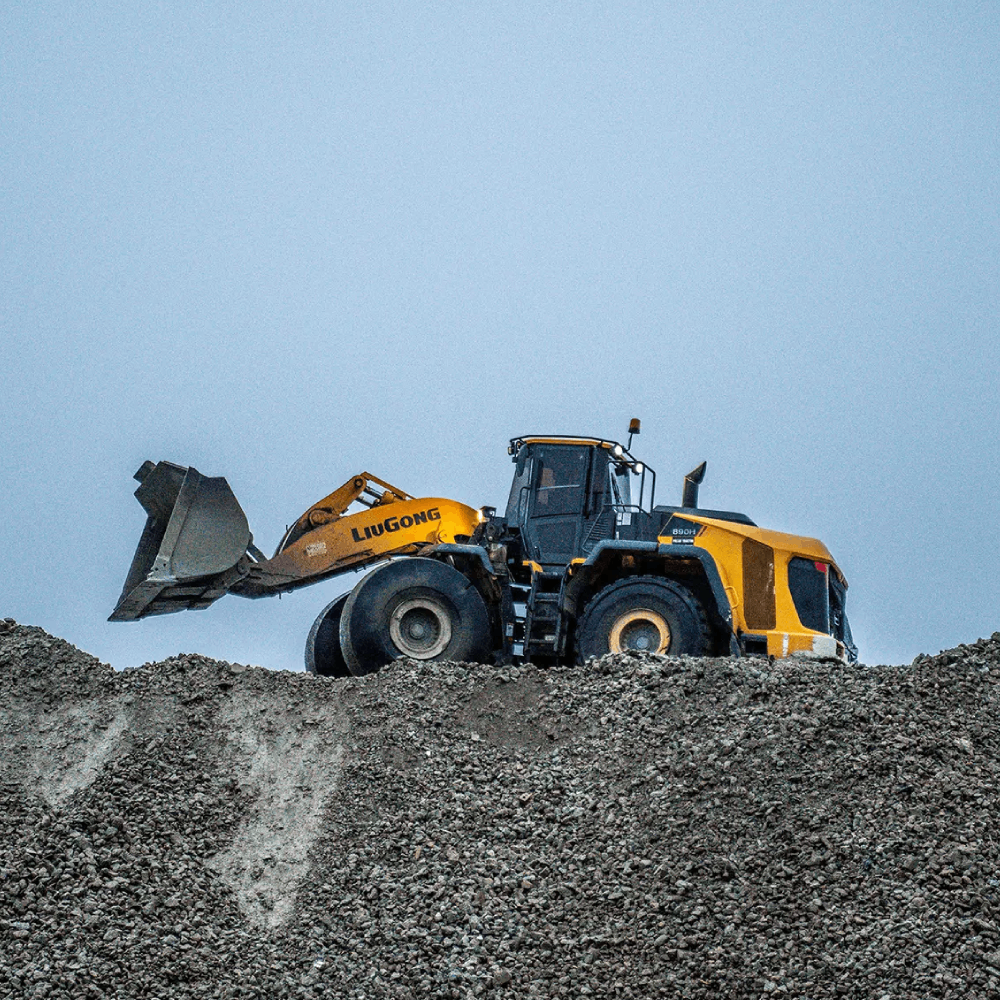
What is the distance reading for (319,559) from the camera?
16.6 meters

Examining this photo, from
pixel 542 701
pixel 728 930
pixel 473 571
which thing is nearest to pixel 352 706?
pixel 542 701

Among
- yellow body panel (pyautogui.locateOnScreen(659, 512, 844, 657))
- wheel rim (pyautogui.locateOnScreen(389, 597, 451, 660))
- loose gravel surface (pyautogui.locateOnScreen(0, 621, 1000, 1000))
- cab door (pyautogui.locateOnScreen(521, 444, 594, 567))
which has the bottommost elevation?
loose gravel surface (pyautogui.locateOnScreen(0, 621, 1000, 1000))

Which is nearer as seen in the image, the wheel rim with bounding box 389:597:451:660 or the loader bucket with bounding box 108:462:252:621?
the wheel rim with bounding box 389:597:451:660

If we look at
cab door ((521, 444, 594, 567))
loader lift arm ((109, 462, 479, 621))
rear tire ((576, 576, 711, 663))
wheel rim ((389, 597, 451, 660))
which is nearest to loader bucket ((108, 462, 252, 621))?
loader lift arm ((109, 462, 479, 621))

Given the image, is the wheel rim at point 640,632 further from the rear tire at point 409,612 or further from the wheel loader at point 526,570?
the rear tire at point 409,612

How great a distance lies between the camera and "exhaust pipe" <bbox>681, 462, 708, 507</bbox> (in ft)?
52.6

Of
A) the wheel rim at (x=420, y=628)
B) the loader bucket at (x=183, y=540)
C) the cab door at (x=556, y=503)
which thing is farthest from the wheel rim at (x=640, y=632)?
the loader bucket at (x=183, y=540)

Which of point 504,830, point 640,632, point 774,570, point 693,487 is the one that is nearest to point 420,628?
point 640,632

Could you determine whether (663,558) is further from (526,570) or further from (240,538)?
(240,538)

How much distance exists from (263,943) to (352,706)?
314cm

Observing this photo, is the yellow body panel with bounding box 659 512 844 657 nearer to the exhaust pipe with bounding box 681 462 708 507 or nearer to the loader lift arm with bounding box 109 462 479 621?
the exhaust pipe with bounding box 681 462 708 507

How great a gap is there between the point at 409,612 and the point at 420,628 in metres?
0.20

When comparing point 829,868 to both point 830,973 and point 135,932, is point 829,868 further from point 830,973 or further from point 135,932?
point 135,932

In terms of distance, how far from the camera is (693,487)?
16078 millimetres
